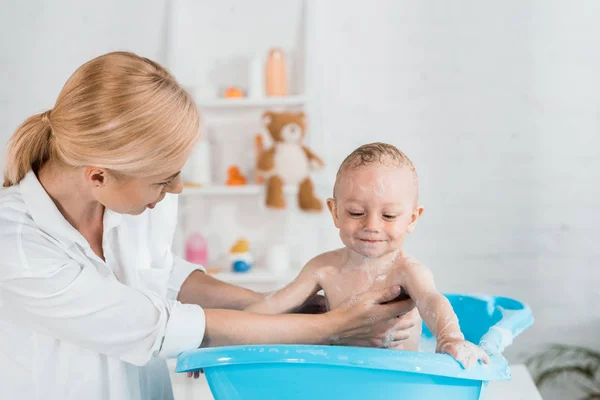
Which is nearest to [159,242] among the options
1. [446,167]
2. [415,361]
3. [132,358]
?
[132,358]

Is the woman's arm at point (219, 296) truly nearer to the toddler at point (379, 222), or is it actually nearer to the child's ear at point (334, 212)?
the toddler at point (379, 222)

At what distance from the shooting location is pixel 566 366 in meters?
2.80

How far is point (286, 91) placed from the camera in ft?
9.25

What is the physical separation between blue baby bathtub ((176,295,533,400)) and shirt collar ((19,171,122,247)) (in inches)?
13.4

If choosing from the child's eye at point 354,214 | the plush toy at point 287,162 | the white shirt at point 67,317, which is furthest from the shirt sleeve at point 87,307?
the plush toy at point 287,162

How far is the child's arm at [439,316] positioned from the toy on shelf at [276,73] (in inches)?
60.1

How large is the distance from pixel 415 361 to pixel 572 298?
2.13 metres

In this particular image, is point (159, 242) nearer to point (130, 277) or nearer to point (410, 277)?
point (130, 277)

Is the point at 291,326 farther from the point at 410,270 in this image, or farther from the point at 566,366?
the point at 566,366

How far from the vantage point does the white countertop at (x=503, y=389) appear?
1.50m

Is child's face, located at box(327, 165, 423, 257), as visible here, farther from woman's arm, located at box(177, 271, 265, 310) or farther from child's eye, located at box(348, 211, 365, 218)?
woman's arm, located at box(177, 271, 265, 310)

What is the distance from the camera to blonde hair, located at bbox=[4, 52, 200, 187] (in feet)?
3.67

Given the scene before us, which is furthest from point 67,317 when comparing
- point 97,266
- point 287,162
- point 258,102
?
point 258,102

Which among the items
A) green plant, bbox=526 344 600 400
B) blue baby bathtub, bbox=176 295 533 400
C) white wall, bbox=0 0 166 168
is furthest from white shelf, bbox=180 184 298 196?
blue baby bathtub, bbox=176 295 533 400
